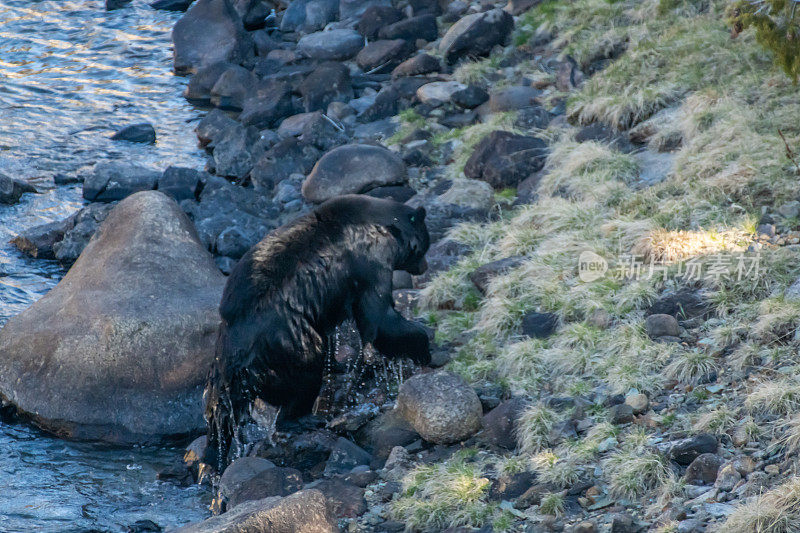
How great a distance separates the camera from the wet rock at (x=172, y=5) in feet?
57.7

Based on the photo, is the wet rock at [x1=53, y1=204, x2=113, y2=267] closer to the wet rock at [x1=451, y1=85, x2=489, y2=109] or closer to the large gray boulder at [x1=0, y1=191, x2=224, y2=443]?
the large gray boulder at [x1=0, y1=191, x2=224, y2=443]

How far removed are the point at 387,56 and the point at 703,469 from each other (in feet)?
31.6

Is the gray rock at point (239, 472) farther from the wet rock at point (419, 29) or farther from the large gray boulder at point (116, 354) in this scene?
the wet rock at point (419, 29)

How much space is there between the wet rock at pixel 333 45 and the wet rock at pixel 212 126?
82.6 inches

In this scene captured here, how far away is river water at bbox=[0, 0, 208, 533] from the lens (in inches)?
224

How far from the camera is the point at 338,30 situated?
1410cm

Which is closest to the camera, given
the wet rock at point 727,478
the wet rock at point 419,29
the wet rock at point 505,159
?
the wet rock at point 727,478

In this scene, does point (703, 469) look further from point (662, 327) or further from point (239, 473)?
point (239, 473)

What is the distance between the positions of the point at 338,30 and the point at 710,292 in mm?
9435

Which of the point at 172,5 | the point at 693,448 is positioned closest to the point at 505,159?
the point at 693,448

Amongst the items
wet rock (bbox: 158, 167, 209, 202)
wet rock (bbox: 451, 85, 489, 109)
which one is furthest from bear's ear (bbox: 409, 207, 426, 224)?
wet rock (bbox: 158, 167, 209, 202)

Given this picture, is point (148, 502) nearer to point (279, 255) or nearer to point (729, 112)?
point (279, 255)

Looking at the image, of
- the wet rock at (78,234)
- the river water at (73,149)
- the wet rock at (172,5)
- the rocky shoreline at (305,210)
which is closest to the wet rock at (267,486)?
the rocky shoreline at (305,210)

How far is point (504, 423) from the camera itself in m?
5.45
